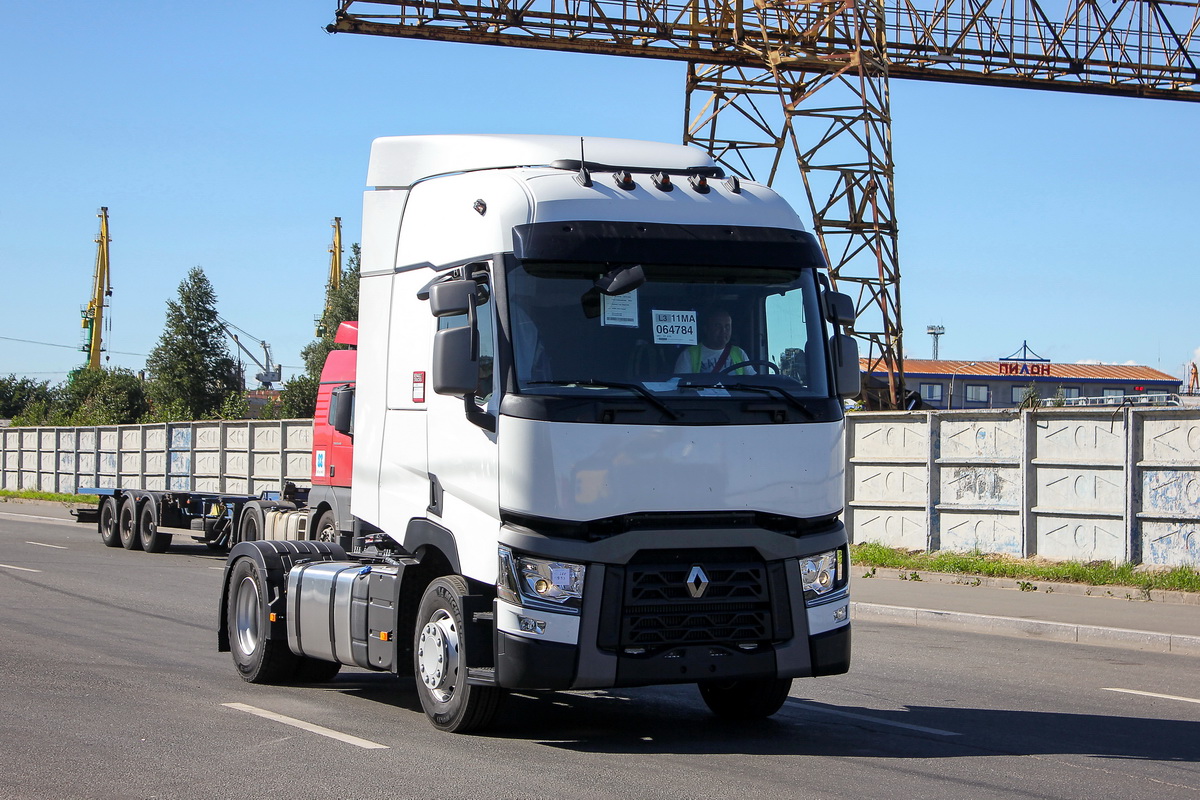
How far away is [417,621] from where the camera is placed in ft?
27.2

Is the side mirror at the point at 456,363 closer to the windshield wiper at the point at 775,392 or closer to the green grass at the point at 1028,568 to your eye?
the windshield wiper at the point at 775,392

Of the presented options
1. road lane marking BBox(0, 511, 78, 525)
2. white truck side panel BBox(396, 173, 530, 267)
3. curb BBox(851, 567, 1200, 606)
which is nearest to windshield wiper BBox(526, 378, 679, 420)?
white truck side panel BBox(396, 173, 530, 267)

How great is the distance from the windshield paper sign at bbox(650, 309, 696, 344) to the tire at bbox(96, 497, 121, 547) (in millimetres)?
21039

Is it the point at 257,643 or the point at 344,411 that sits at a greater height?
the point at 344,411

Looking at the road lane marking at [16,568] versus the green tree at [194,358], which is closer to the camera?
the road lane marking at [16,568]

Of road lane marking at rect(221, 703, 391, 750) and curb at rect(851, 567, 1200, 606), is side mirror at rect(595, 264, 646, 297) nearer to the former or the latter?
road lane marking at rect(221, 703, 391, 750)

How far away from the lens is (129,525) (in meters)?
25.7

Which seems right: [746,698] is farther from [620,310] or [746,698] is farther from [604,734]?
[620,310]

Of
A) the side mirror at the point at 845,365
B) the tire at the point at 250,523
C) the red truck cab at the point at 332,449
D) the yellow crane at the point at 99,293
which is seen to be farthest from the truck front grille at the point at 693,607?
the yellow crane at the point at 99,293

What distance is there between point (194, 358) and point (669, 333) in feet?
223

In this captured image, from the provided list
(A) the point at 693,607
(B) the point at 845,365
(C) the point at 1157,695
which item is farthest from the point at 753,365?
(C) the point at 1157,695

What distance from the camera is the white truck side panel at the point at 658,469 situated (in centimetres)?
730

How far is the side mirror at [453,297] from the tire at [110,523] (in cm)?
2049

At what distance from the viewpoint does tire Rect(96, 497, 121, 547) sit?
26.2 metres
